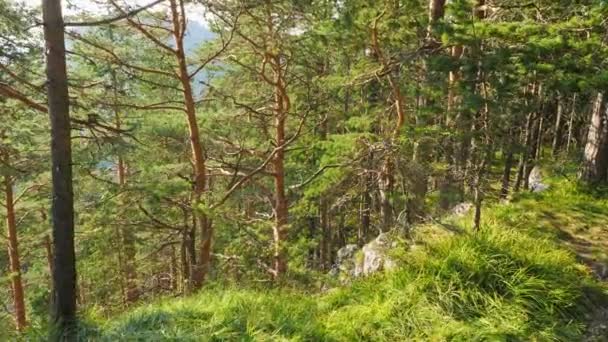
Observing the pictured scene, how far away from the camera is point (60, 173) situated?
3.91 metres

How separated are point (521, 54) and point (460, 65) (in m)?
0.62

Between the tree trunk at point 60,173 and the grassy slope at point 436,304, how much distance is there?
370mm

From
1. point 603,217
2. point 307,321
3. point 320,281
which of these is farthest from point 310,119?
point 307,321

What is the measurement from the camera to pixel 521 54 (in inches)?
169

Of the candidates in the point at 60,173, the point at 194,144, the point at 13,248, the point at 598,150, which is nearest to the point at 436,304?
the point at 60,173

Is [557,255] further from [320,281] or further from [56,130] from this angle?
[56,130]

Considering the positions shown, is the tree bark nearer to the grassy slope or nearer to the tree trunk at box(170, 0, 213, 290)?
the tree trunk at box(170, 0, 213, 290)

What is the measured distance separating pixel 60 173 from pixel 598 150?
6.91 meters

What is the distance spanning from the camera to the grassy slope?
11.9 ft

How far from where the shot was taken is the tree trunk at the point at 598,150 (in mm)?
6340

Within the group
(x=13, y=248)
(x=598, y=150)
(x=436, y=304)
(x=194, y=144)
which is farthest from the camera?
(x=13, y=248)

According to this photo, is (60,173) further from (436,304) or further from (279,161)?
(279,161)

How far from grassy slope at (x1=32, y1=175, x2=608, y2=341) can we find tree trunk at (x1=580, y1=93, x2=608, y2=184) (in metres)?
2.03

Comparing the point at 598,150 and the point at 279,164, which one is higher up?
the point at 598,150
